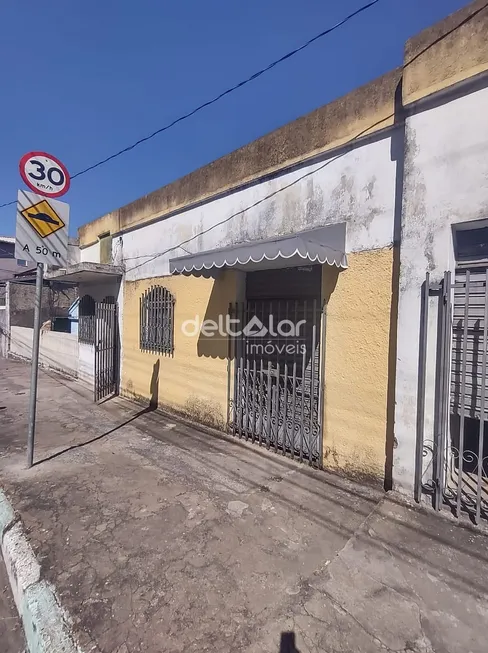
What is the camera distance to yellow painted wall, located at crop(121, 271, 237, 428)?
5406 mm

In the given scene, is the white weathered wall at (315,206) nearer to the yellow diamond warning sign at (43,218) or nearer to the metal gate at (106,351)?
the yellow diamond warning sign at (43,218)

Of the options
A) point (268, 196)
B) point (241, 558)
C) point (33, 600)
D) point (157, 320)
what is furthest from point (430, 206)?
point (157, 320)

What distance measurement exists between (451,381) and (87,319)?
919 centimetres

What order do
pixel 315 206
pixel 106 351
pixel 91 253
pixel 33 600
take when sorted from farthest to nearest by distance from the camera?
pixel 91 253 → pixel 106 351 → pixel 315 206 → pixel 33 600

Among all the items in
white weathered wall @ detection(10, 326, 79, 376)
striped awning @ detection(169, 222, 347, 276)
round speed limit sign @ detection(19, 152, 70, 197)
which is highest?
round speed limit sign @ detection(19, 152, 70, 197)

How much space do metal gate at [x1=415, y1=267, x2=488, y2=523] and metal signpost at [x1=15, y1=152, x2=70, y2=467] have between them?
162 inches

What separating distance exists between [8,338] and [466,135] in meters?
18.7

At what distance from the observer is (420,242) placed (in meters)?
3.16

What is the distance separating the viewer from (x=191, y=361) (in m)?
6.00

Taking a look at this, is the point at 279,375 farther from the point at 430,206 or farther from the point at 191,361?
the point at 430,206

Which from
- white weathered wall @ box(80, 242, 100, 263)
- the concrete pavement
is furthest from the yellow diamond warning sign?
white weathered wall @ box(80, 242, 100, 263)

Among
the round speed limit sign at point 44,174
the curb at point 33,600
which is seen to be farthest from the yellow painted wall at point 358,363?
the round speed limit sign at point 44,174

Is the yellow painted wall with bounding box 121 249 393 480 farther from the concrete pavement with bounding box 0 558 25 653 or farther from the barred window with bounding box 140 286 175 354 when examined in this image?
the concrete pavement with bounding box 0 558 25 653

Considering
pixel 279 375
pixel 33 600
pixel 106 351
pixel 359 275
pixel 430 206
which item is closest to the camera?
pixel 33 600
